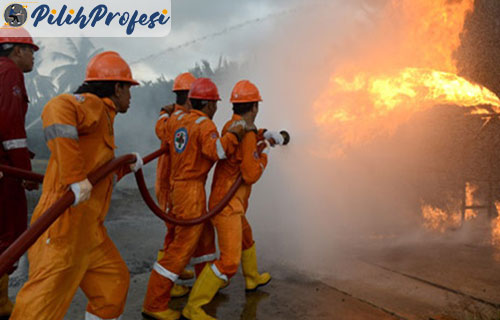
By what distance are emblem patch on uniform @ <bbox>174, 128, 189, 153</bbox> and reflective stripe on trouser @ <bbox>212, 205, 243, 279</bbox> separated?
657 millimetres

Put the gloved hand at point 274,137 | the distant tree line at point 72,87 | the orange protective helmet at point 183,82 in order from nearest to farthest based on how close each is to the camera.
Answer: the gloved hand at point 274,137
the orange protective helmet at point 183,82
the distant tree line at point 72,87

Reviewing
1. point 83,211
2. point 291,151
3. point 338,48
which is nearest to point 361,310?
point 83,211

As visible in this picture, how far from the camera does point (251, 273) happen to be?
407cm

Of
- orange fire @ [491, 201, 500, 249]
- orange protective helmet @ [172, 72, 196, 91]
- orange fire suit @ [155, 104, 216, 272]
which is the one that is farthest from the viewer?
orange fire @ [491, 201, 500, 249]

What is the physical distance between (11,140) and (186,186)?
1417mm

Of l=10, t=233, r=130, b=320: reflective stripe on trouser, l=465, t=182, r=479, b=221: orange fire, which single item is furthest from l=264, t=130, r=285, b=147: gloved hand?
l=465, t=182, r=479, b=221: orange fire

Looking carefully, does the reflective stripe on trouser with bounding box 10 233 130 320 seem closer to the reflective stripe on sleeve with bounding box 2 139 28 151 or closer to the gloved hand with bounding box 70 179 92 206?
the gloved hand with bounding box 70 179 92 206

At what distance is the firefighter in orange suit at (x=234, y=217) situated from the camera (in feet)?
11.4

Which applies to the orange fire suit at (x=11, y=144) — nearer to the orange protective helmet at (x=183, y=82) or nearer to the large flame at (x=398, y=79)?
the orange protective helmet at (x=183, y=82)

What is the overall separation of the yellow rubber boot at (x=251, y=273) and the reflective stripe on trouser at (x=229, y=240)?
547mm

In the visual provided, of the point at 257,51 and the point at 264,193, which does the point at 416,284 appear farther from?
the point at 257,51

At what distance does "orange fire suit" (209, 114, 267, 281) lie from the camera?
351cm

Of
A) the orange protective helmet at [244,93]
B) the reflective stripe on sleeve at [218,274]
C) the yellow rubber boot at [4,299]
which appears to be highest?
the orange protective helmet at [244,93]

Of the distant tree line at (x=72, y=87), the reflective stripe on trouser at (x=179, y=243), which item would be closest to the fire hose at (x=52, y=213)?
the reflective stripe on trouser at (x=179, y=243)
